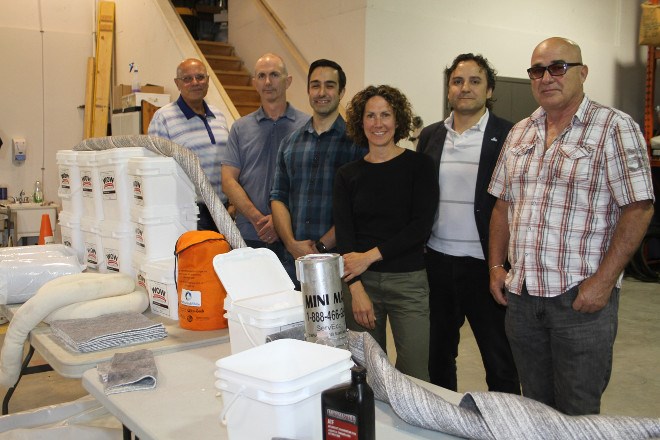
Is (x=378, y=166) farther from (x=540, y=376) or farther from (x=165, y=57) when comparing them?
(x=165, y=57)

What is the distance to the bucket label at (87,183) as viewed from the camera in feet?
9.01

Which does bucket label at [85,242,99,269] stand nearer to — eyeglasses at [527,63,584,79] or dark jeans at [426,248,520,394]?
dark jeans at [426,248,520,394]

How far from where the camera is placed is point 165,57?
675 centimetres

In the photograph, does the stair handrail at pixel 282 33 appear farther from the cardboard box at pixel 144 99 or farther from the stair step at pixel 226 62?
the cardboard box at pixel 144 99

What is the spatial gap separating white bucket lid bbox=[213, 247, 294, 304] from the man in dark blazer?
90 centimetres

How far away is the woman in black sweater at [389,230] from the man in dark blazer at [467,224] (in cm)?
16

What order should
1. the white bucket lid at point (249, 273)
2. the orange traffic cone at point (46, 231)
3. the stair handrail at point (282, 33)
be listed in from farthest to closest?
the stair handrail at point (282, 33), the orange traffic cone at point (46, 231), the white bucket lid at point (249, 273)

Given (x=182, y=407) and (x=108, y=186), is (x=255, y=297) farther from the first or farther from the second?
(x=108, y=186)

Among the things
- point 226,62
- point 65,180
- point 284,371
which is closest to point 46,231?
point 65,180

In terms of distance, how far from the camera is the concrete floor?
11.4ft

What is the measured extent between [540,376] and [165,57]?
18.9ft

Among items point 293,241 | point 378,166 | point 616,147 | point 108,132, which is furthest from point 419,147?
point 108,132

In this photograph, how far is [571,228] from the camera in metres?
2.01

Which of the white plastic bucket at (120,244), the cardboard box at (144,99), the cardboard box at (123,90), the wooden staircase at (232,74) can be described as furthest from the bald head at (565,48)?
the cardboard box at (123,90)
